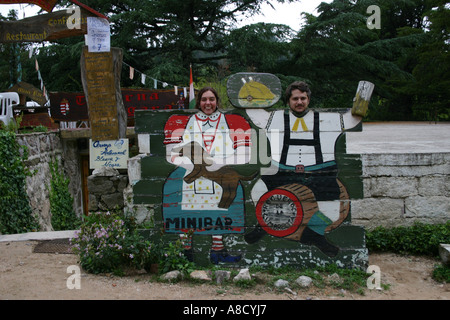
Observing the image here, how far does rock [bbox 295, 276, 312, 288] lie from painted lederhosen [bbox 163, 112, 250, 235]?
82cm

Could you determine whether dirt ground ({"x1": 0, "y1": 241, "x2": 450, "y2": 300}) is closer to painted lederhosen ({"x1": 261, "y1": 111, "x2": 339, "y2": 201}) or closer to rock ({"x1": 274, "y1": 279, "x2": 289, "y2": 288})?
rock ({"x1": 274, "y1": 279, "x2": 289, "y2": 288})

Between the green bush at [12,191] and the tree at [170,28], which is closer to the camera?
the green bush at [12,191]

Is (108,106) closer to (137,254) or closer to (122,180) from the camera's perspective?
(122,180)

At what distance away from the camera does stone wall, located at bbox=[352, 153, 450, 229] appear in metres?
Result: 5.50

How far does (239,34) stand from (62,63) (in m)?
7.93

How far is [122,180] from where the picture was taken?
7961 millimetres

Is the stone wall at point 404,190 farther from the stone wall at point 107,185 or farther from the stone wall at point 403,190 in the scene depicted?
the stone wall at point 107,185

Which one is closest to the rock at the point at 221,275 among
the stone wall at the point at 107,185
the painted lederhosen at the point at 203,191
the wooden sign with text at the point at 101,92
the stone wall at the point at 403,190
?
the painted lederhosen at the point at 203,191

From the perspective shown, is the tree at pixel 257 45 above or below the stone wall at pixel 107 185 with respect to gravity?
above

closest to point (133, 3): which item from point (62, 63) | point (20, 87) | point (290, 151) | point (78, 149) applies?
point (62, 63)

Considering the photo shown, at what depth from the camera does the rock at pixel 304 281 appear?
3.90 meters

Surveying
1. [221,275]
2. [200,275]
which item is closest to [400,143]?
[221,275]

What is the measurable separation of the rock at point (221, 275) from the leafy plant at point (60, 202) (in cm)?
534

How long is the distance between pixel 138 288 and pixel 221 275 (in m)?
0.83
